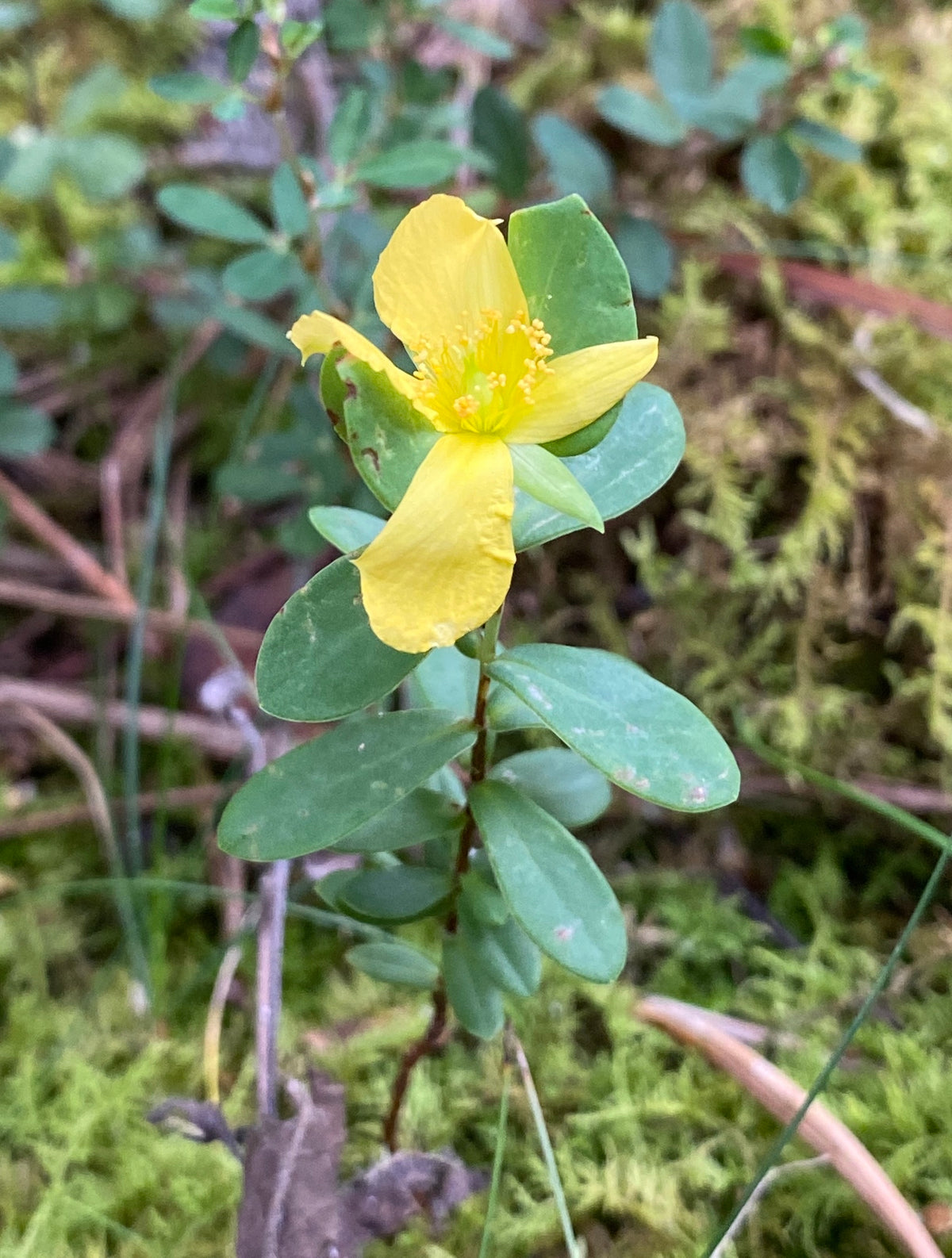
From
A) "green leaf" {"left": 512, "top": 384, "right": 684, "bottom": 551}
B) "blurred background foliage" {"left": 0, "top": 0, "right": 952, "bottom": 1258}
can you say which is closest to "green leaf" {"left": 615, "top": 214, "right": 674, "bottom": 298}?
"blurred background foliage" {"left": 0, "top": 0, "right": 952, "bottom": 1258}

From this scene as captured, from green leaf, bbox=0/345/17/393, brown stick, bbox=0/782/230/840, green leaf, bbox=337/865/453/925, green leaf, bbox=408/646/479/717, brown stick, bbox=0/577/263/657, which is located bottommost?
brown stick, bbox=0/782/230/840

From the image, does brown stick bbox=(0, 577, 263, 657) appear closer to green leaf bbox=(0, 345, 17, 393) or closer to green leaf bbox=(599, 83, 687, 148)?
green leaf bbox=(0, 345, 17, 393)

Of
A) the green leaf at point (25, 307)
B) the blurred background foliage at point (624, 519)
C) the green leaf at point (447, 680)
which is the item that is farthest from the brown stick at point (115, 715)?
the green leaf at point (447, 680)

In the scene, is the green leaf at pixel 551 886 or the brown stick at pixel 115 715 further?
the brown stick at pixel 115 715

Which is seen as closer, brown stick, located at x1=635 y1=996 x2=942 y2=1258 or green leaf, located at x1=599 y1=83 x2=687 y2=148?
brown stick, located at x1=635 y1=996 x2=942 y2=1258

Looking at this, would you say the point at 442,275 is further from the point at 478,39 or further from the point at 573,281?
the point at 478,39

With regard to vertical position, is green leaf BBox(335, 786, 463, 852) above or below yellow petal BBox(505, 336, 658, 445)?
below

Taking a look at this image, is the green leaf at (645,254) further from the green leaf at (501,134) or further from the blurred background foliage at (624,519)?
the green leaf at (501,134)

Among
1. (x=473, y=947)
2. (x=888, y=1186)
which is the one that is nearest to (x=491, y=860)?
(x=473, y=947)
